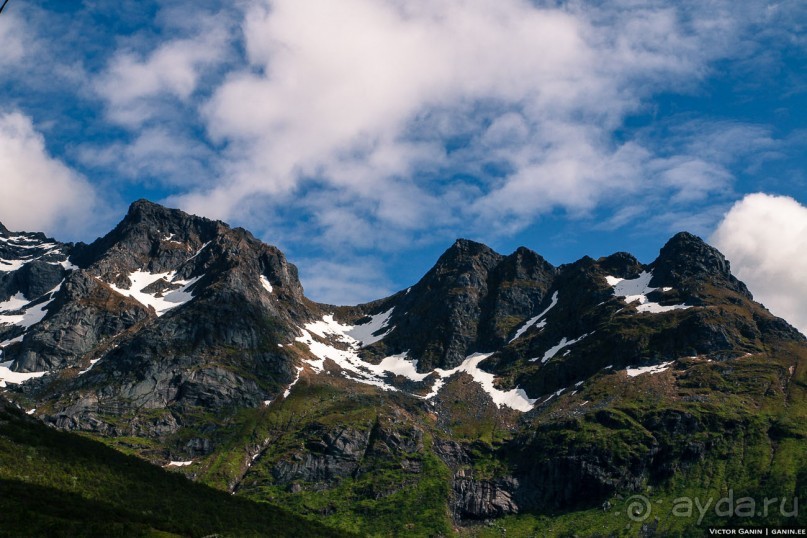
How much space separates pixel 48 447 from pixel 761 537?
176465mm

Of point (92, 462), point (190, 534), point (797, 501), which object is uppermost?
point (797, 501)

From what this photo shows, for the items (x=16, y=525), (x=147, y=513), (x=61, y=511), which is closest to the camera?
(x=16, y=525)

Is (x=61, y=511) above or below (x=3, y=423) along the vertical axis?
below

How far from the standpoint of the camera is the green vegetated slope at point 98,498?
77.1 meters

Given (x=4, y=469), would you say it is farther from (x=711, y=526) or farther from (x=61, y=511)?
(x=711, y=526)

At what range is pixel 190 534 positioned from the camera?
306ft

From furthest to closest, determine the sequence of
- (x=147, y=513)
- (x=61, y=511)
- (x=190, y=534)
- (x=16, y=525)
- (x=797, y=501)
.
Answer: (x=797, y=501) → (x=147, y=513) → (x=190, y=534) → (x=61, y=511) → (x=16, y=525)

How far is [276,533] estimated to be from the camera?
395 feet

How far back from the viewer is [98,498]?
335 feet

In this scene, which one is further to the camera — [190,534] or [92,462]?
[92,462]

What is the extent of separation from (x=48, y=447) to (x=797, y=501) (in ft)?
639

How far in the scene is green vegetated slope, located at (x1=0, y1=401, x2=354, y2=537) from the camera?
77.1 metres

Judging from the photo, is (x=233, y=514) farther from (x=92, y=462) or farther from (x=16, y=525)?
(x=16, y=525)

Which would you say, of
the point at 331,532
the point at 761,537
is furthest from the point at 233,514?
the point at 761,537
